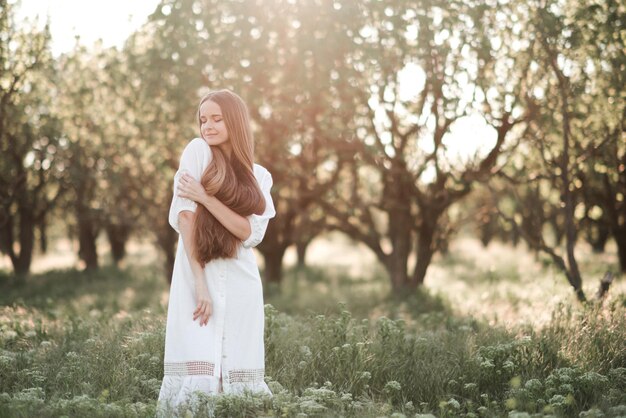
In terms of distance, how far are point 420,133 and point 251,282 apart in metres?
9.01

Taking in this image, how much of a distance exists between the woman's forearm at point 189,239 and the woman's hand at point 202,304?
62mm

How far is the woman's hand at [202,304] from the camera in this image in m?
4.73

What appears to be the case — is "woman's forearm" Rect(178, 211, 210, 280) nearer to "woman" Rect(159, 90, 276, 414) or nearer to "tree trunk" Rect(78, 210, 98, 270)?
"woman" Rect(159, 90, 276, 414)

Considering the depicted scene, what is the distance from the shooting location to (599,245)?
2806 cm

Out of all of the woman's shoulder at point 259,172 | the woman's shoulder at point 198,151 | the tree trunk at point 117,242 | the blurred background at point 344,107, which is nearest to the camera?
the woman's shoulder at point 198,151

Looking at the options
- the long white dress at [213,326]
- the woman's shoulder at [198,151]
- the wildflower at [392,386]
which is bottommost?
the wildflower at [392,386]

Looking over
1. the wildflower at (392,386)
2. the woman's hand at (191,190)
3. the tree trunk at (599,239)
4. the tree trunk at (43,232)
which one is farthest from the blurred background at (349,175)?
the tree trunk at (599,239)

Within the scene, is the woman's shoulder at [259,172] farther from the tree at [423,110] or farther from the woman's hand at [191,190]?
the tree at [423,110]

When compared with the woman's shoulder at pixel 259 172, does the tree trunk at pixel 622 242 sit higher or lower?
lower

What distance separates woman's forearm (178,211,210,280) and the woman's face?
22.6 inches

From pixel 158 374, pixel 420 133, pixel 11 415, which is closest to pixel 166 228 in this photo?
pixel 420 133

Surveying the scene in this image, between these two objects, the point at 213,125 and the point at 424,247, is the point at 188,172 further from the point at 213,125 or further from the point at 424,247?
the point at 424,247

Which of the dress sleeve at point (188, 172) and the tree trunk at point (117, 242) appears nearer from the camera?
the dress sleeve at point (188, 172)

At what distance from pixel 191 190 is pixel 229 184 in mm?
272
